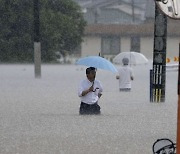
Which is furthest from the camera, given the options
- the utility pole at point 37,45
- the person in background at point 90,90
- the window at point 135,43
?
the window at point 135,43

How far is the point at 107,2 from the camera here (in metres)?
98.8

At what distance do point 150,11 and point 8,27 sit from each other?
35.3 m

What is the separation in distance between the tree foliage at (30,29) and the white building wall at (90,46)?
15.6 meters

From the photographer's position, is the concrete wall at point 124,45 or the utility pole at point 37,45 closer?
the utility pole at point 37,45

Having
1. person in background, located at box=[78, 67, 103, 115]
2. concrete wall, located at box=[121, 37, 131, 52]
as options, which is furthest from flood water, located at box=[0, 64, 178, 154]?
concrete wall, located at box=[121, 37, 131, 52]

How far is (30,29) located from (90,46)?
18.9 metres

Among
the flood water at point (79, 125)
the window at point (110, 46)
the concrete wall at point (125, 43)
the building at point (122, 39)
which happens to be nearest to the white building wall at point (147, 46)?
the building at point (122, 39)

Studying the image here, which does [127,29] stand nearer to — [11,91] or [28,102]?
[11,91]

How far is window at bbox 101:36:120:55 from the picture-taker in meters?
78.9

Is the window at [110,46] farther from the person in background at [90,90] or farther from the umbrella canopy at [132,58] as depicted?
the person in background at [90,90]

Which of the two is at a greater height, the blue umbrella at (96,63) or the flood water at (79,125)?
the blue umbrella at (96,63)

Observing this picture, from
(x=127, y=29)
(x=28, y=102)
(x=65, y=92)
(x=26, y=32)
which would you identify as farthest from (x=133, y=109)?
(x=127, y=29)

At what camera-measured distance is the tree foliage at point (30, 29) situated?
2299 inches

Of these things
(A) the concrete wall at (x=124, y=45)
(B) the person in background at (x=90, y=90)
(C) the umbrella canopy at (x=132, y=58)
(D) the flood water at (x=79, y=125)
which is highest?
(A) the concrete wall at (x=124, y=45)
